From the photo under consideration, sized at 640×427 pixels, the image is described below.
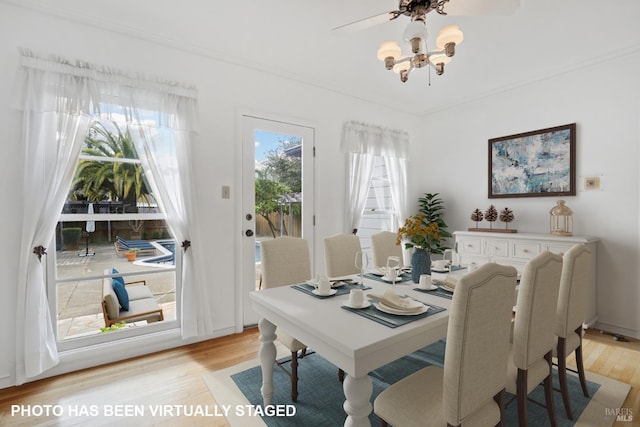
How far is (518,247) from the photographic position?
3.41 m

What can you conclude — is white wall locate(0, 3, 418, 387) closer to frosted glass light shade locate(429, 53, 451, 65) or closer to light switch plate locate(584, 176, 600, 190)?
frosted glass light shade locate(429, 53, 451, 65)

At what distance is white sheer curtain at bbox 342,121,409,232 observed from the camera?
4004mm

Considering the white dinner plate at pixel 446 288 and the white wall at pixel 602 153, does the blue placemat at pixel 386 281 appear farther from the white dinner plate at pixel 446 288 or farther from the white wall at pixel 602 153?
the white wall at pixel 602 153

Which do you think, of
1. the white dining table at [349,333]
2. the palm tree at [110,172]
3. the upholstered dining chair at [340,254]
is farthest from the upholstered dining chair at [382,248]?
the palm tree at [110,172]

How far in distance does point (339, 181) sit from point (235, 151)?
4.53 ft

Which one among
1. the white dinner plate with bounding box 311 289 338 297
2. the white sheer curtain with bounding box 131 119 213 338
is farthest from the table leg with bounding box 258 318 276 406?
the white sheer curtain with bounding box 131 119 213 338

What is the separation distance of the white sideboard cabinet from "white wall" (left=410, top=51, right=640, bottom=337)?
0.16 m

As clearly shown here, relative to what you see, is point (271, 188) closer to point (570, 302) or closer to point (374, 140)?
point (374, 140)

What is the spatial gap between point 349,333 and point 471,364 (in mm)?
464

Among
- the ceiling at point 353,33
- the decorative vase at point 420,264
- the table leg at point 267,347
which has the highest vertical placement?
the ceiling at point 353,33

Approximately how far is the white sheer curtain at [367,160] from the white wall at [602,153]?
1.12 meters

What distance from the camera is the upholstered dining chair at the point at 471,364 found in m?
1.11

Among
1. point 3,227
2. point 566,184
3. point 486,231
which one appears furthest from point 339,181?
point 3,227

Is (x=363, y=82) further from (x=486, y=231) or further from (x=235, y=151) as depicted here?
(x=486, y=231)
